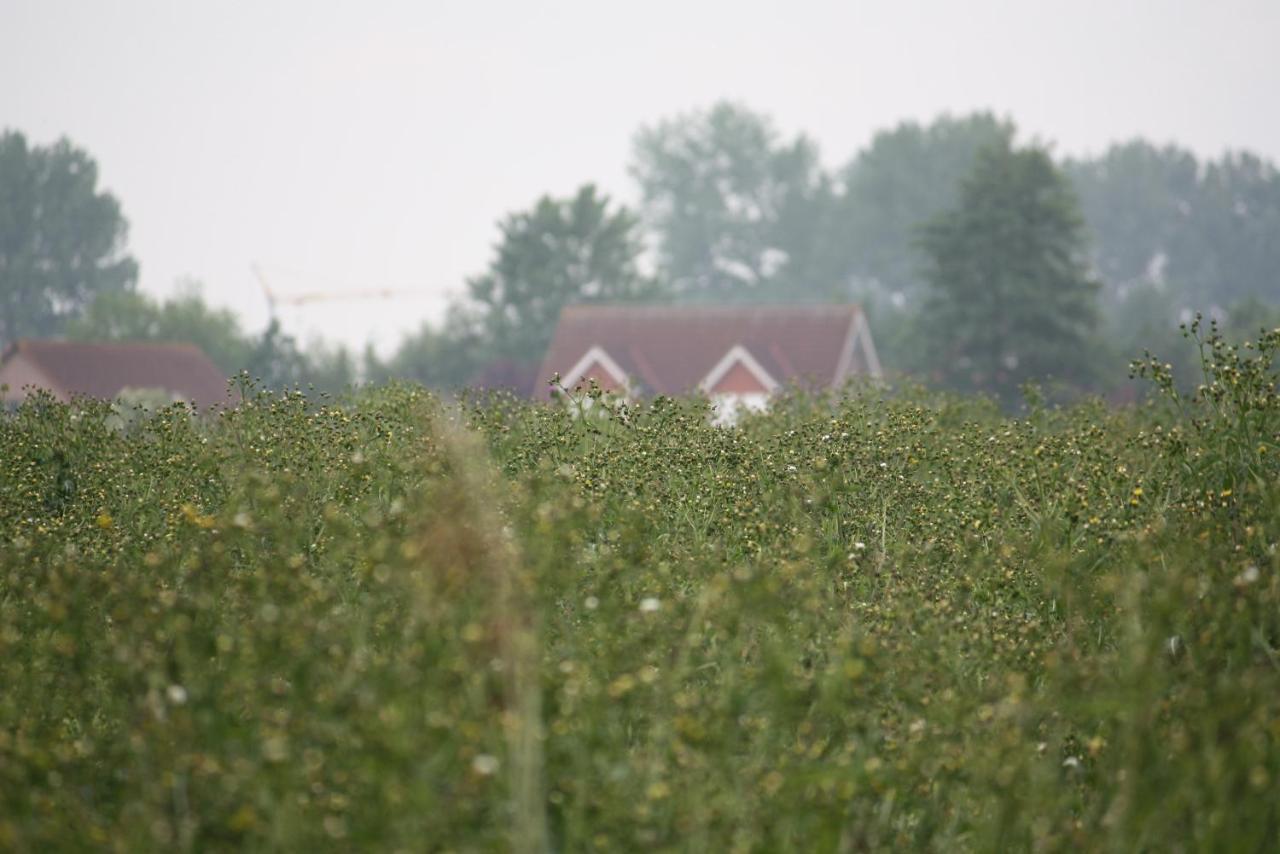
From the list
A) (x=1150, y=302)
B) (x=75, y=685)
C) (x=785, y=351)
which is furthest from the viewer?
(x=1150, y=302)

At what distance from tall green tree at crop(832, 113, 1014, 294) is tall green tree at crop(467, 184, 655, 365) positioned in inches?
1451

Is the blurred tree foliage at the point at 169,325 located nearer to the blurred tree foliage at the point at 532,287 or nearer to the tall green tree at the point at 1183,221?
the blurred tree foliage at the point at 532,287

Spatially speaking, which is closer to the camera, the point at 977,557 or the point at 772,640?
the point at 772,640

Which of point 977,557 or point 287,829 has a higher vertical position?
point 977,557

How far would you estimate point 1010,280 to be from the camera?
4503 cm

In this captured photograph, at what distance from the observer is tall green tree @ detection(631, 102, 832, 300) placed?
10188 cm

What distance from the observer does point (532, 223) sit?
63594mm

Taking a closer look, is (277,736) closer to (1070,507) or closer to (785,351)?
(1070,507)

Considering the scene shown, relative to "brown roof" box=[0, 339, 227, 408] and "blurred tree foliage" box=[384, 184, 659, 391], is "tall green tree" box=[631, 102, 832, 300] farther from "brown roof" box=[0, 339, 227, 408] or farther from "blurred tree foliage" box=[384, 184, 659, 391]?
"brown roof" box=[0, 339, 227, 408]

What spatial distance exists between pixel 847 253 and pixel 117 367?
185 feet

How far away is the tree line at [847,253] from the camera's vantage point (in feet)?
150

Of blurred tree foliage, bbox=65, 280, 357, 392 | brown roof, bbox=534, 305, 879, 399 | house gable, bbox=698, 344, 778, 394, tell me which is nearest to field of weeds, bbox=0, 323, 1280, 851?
house gable, bbox=698, 344, 778, 394

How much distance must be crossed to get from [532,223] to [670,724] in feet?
195

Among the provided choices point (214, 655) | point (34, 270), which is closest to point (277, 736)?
point (214, 655)
